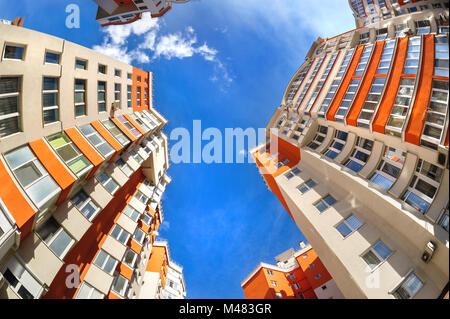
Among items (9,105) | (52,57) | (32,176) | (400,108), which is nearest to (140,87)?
(52,57)

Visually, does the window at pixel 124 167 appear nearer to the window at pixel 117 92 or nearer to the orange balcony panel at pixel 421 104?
the window at pixel 117 92

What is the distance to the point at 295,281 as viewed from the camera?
86.5ft

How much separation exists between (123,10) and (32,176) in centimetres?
4014

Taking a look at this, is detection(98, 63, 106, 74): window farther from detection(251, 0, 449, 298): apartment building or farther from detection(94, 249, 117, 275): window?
detection(251, 0, 449, 298): apartment building

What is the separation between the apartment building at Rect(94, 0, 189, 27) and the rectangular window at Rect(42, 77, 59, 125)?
3310cm

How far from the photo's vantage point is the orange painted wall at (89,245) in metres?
9.57

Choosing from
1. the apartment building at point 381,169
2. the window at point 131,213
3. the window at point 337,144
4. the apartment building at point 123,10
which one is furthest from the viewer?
the apartment building at point 123,10

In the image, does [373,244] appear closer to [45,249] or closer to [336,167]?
[336,167]

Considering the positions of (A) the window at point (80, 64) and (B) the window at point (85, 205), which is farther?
(A) the window at point (80, 64)

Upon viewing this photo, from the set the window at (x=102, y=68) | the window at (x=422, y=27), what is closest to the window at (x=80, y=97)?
the window at (x=102, y=68)

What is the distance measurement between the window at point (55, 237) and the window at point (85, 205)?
1.38 m

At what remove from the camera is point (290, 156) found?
22.1m

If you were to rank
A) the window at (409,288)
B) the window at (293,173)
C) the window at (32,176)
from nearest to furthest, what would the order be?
the window at (32,176) < the window at (409,288) < the window at (293,173)
